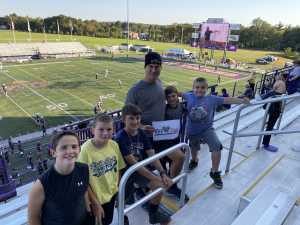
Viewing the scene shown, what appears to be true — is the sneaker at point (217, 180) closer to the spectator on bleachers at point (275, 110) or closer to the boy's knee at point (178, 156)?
the boy's knee at point (178, 156)

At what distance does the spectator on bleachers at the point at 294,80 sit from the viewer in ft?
23.1

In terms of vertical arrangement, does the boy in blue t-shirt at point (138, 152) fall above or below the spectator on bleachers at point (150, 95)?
below

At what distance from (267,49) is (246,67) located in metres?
39.1

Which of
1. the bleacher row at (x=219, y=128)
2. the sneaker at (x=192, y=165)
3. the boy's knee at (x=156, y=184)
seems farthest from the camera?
the sneaker at (x=192, y=165)

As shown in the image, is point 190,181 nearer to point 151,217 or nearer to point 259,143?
point 151,217

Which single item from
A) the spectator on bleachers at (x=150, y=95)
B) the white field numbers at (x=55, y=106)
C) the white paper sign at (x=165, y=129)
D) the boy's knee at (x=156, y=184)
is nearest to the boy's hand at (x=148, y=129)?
the spectator on bleachers at (x=150, y=95)

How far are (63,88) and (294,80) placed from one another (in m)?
29.4

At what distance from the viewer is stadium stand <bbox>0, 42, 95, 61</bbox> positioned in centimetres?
5319

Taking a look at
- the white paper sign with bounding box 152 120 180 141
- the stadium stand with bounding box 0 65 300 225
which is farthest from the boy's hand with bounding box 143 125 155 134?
the stadium stand with bounding box 0 65 300 225

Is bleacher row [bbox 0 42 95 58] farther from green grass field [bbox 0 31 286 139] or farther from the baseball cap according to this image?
the baseball cap

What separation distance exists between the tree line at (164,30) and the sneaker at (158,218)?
77.7 metres

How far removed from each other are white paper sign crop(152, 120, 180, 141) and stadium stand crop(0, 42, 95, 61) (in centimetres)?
5406

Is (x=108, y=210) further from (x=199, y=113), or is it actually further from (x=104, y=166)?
(x=199, y=113)

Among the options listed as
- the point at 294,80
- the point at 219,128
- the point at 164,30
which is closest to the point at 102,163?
the point at 219,128
